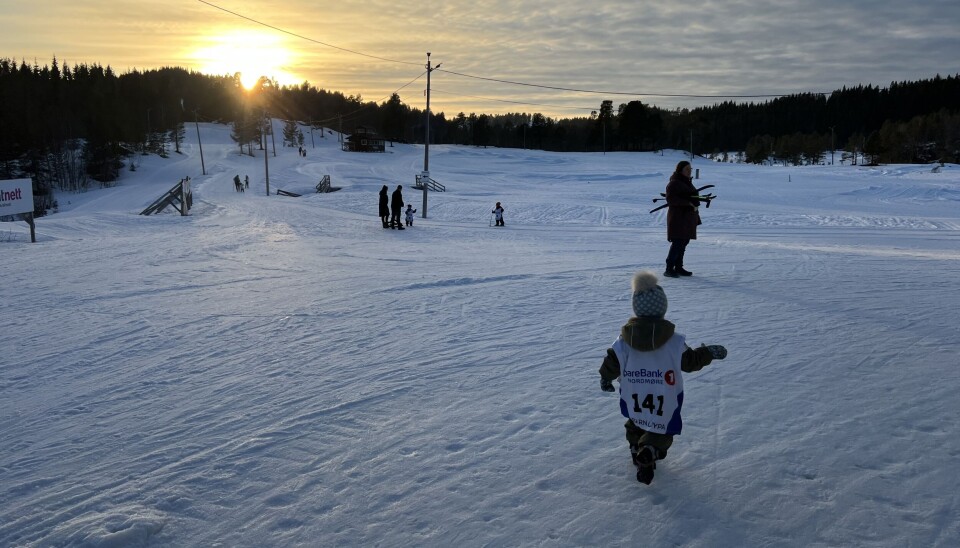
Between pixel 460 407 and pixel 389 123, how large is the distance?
13617 centimetres

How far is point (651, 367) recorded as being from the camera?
3.39 m

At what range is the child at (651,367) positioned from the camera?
10.9 ft

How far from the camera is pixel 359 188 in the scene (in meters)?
45.7

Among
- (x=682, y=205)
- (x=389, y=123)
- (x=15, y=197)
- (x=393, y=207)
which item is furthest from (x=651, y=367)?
(x=389, y=123)

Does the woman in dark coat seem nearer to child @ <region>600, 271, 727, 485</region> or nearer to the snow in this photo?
the snow

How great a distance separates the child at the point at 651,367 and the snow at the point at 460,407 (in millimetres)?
306

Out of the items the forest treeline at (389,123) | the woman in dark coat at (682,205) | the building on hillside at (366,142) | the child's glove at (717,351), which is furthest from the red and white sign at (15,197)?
the building on hillside at (366,142)

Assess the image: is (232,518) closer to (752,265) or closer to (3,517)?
(3,517)

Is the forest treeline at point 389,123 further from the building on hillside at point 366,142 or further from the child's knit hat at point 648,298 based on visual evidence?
the child's knit hat at point 648,298

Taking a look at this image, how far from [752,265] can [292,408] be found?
30.5ft

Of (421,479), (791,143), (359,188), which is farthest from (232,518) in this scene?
(791,143)

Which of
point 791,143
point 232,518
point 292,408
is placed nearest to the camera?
point 232,518

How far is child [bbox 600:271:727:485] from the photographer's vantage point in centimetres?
333

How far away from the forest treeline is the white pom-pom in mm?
48543
